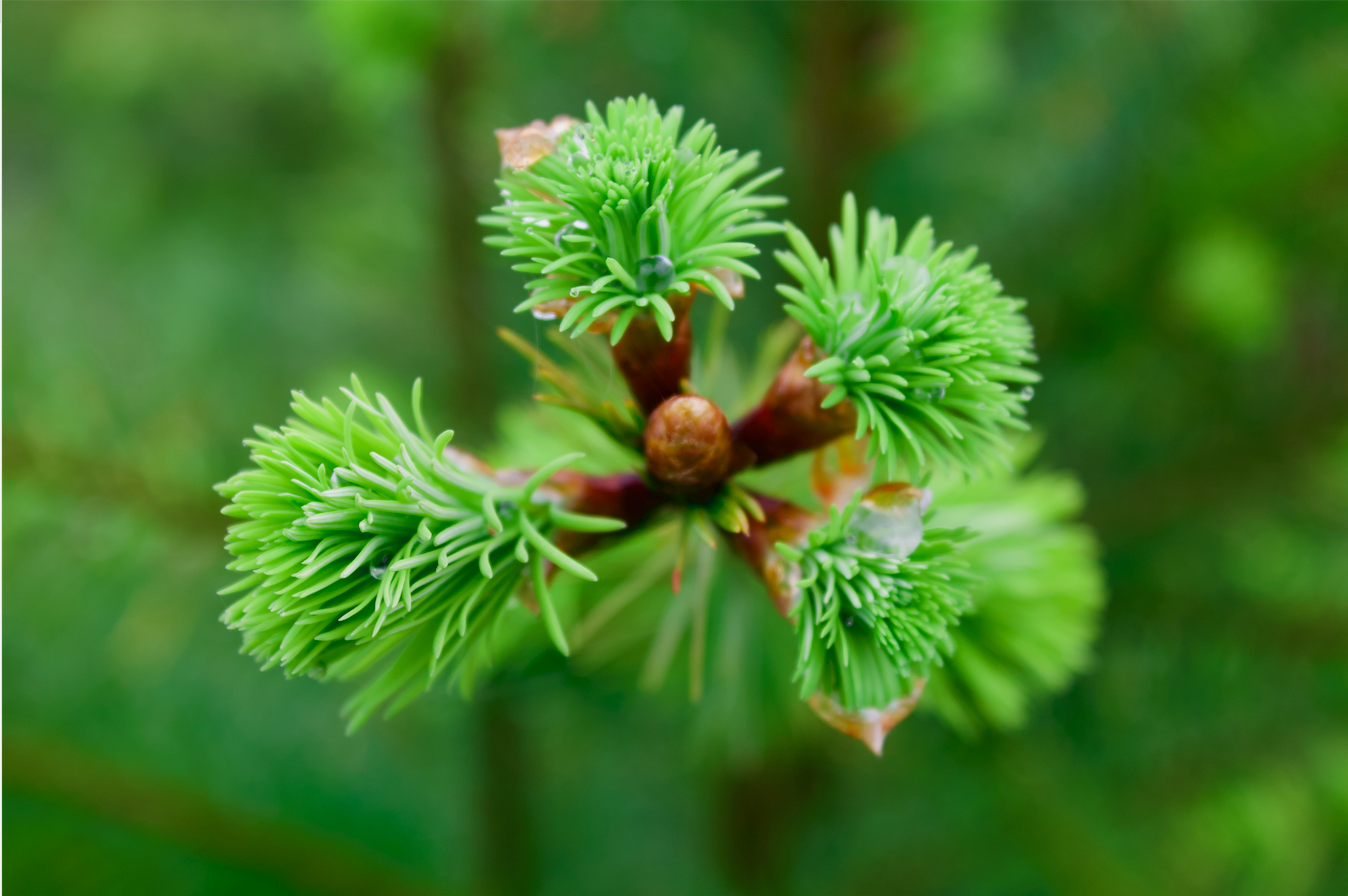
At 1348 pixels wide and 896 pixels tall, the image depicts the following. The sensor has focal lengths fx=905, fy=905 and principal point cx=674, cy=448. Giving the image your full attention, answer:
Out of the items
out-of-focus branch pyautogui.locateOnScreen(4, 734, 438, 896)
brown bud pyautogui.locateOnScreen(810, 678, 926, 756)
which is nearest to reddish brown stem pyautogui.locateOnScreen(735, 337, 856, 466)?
brown bud pyautogui.locateOnScreen(810, 678, 926, 756)

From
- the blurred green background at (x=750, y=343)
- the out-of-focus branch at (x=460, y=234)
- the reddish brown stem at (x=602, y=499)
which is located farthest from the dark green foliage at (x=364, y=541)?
the out-of-focus branch at (x=460, y=234)

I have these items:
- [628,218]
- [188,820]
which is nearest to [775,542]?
[628,218]

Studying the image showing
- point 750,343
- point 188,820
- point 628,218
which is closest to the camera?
point 628,218

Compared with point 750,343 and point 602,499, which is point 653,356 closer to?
point 602,499

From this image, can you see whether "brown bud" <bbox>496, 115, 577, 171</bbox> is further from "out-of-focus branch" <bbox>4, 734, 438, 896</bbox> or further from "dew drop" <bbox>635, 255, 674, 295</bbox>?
"out-of-focus branch" <bbox>4, 734, 438, 896</bbox>

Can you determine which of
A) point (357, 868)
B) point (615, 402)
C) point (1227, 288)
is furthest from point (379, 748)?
point (1227, 288)
